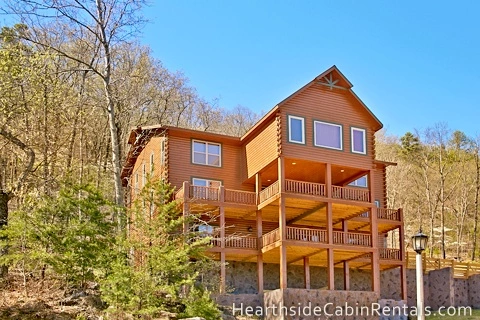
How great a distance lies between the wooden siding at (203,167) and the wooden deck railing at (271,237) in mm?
3267

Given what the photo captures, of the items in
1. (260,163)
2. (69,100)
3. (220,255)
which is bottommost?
(220,255)

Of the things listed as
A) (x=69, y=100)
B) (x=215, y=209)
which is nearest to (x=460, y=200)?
(x=215, y=209)

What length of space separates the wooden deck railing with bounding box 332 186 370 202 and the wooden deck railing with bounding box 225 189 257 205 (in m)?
3.52

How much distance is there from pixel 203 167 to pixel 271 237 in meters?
4.74

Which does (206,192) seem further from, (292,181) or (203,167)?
(292,181)

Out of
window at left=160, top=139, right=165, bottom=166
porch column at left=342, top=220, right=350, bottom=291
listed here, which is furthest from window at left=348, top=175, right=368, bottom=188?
window at left=160, top=139, right=165, bottom=166

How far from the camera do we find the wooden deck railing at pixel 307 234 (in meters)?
26.2

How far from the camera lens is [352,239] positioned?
2766cm

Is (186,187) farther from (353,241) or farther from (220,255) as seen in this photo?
(353,241)

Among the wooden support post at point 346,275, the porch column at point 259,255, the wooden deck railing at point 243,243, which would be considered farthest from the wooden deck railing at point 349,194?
the wooden deck railing at point 243,243

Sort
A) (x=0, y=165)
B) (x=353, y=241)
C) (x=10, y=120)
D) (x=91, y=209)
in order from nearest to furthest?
(x=91, y=209), (x=10, y=120), (x=0, y=165), (x=353, y=241)

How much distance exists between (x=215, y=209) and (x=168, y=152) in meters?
3.37

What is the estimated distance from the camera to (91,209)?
17.6 meters

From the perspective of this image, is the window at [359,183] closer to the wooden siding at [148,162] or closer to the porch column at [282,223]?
the porch column at [282,223]
